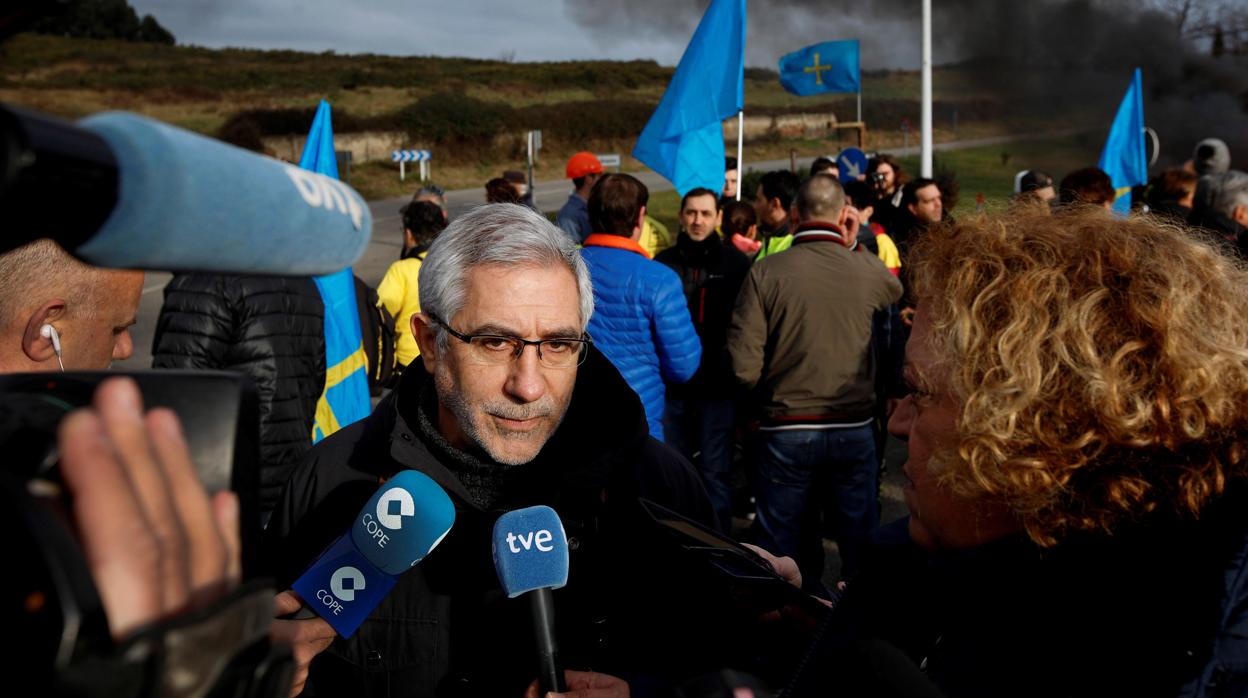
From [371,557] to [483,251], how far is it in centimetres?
74

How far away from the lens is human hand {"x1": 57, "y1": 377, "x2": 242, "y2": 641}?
64cm

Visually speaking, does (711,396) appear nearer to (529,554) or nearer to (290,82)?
(529,554)

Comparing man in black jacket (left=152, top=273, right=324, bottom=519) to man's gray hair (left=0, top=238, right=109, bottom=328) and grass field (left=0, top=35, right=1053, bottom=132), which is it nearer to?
man's gray hair (left=0, top=238, right=109, bottom=328)

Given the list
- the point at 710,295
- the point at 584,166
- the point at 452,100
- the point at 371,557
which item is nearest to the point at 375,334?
the point at 710,295

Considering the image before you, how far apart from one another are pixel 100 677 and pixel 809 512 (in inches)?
166

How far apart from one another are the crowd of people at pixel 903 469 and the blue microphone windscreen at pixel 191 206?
0.13 m

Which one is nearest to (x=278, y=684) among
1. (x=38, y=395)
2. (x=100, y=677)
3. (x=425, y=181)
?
(x=100, y=677)

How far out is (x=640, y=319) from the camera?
13.9ft

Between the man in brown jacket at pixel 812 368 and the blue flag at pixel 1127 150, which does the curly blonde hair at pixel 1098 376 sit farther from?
the blue flag at pixel 1127 150

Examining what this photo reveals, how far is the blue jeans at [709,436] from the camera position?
5.23 meters

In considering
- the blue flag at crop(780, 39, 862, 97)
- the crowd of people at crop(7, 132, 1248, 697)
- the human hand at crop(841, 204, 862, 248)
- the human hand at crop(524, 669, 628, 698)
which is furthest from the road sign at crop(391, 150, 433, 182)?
the human hand at crop(524, 669, 628, 698)

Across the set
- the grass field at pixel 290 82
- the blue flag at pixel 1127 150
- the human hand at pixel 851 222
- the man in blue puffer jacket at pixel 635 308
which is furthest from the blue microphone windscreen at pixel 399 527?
the grass field at pixel 290 82

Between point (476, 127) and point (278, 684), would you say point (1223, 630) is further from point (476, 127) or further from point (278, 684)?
point (476, 127)

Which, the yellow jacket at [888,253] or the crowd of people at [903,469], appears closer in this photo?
the crowd of people at [903,469]
